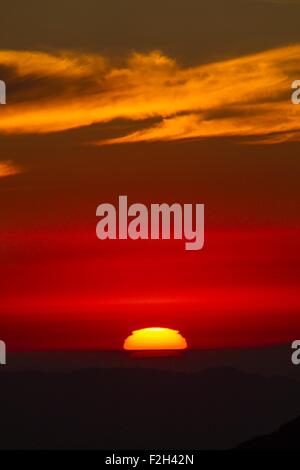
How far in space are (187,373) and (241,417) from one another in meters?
0.31

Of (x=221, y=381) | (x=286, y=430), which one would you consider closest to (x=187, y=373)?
(x=221, y=381)

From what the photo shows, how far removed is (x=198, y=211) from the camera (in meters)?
5.19

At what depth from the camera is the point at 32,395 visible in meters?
5.30

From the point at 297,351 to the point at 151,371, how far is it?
64 cm
